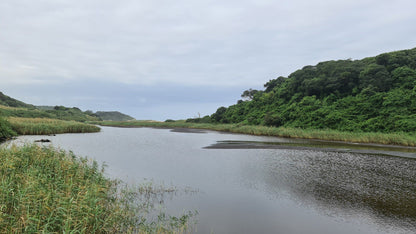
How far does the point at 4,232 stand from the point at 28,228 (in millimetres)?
484

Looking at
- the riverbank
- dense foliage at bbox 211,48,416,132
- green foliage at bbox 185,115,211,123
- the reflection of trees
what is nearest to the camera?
the reflection of trees

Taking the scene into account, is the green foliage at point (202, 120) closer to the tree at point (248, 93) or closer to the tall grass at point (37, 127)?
the tree at point (248, 93)

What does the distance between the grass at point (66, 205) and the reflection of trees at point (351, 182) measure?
7.08 metres

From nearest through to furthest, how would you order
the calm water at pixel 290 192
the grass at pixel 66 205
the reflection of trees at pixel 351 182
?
the grass at pixel 66 205 → the calm water at pixel 290 192 → the reflection of trees at pixel 351 182

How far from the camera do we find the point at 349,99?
204ft

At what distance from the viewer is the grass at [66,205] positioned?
6.09 m

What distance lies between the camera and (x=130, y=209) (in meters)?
9.10

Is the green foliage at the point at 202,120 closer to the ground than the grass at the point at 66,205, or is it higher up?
higher up

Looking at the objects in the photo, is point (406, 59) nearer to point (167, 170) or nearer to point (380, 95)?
point (380, 95)

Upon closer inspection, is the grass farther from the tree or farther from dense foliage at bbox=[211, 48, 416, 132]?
the tree

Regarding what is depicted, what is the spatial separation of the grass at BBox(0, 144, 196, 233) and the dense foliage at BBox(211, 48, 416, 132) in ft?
158

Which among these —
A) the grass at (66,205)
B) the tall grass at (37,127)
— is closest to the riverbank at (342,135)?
the grass at (66,205)

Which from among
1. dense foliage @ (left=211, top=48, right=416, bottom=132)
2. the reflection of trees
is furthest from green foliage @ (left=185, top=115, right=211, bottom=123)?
the reflection of trees

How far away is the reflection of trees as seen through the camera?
10.6 metres
